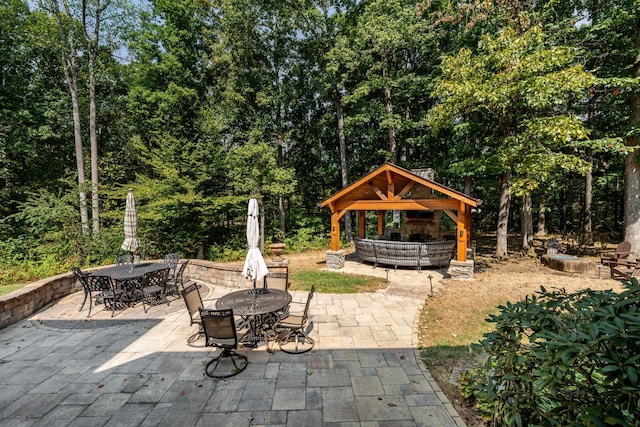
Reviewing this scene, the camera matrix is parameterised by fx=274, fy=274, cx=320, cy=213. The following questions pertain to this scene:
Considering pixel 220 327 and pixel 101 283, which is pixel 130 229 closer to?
pixel 101 283

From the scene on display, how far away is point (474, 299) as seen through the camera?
7.28m

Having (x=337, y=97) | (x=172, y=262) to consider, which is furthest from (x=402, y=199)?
(x=337, y=97)

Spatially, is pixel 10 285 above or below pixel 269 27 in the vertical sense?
below

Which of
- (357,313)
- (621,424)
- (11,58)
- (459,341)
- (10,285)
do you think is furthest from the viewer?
(11,58)

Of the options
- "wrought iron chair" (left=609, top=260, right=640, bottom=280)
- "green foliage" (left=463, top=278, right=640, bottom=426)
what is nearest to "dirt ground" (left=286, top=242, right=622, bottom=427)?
"wrought iron chair" (left=609, top=260, right=640, bottom=280)

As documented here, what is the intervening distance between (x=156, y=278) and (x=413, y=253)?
330 inches

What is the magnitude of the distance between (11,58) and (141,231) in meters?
12.6

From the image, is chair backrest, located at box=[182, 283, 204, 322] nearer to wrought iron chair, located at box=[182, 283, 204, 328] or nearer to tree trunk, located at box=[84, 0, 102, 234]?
wrought iron chair, located at box=[182, 283, 204, 328]

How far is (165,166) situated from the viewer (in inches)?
533

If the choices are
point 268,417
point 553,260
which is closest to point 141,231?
point 268,417

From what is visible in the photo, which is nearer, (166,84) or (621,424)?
(621,424)

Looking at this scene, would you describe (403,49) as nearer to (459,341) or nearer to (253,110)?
(253,110)

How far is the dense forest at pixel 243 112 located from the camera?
11055mm

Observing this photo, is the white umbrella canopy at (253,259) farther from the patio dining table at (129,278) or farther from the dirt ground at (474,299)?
the patio dining table at (129,278)
